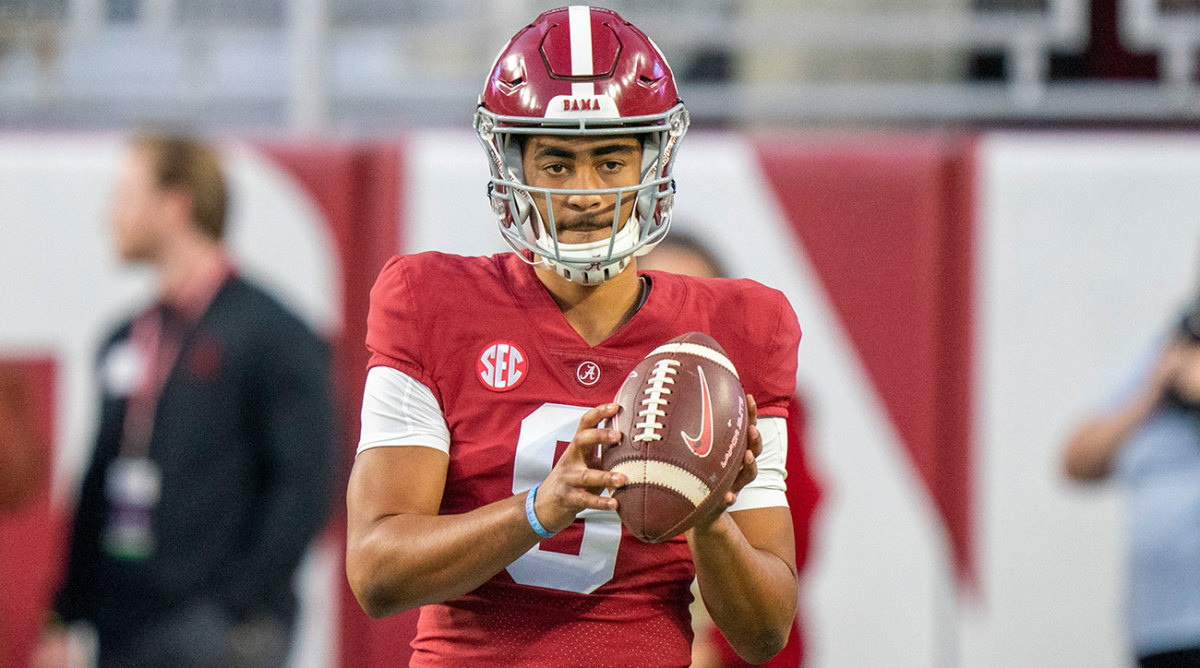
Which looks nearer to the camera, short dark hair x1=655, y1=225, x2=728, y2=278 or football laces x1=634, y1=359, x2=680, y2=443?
football laces x1=634, y1=359, x2=680, y2=443

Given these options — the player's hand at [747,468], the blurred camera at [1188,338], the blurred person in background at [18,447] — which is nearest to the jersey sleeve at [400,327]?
the player's hand at [747,468]

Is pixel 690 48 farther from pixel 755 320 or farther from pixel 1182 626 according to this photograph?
pixel 755 320

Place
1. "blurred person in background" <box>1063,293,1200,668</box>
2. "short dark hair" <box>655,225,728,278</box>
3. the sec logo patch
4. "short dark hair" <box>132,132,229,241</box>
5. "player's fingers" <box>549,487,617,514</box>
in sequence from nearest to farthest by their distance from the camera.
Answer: "player's fingers" <box>549,487,617,514</box> → the sec logo patch → "short dark hair" <box>655,225,728,278</box> → "blurred person in background" <box>1063,293,1200,668</box> → "short dark hair" <box>132,132,229,241</box>

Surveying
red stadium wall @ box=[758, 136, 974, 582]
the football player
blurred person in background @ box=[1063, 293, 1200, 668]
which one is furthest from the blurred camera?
the football player

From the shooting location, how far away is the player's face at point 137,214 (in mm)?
3355

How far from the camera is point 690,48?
3703 millimetres

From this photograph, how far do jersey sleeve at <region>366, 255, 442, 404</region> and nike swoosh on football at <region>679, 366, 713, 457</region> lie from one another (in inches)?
12.5

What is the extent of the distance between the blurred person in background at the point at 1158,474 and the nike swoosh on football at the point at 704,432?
Result: 2.15 meters

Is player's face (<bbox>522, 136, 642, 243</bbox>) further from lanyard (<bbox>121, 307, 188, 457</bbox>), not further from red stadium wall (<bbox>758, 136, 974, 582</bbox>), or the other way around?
lanyard (<bbox>121, 307, 188, 457</bbox>)

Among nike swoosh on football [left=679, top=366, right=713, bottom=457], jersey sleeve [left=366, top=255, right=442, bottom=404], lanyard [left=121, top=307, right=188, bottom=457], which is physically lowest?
lanyard [left=121, top=307, right=188, bottom=457]

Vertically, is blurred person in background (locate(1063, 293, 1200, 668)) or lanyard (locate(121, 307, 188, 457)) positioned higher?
lanyard (locate(121, 307, 188, 457))

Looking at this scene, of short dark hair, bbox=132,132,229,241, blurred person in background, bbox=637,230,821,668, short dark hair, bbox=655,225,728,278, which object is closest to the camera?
blurred person in background, bbox=637,230,821,668

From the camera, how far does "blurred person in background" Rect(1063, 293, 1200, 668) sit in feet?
10.1

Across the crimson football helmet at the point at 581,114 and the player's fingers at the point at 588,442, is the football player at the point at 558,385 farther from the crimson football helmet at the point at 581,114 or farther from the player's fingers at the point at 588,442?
the player's fingers at the point at 588,442
